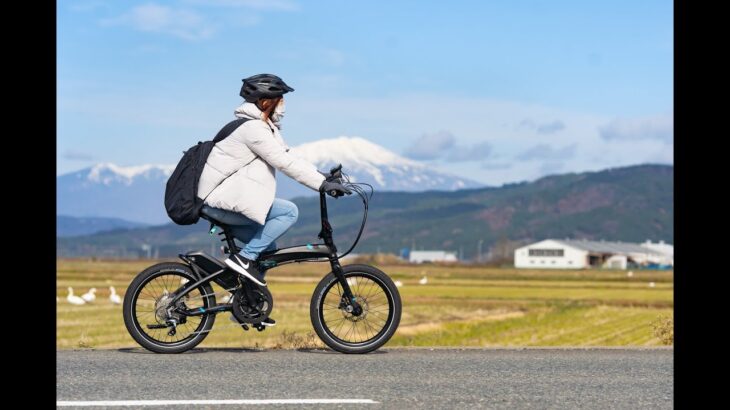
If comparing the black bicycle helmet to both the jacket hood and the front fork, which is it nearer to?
the jacket hood

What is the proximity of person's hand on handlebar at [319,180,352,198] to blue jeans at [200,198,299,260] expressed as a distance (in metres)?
0.43

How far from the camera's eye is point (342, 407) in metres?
6.59

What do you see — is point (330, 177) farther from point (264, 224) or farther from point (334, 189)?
point (264, 224)

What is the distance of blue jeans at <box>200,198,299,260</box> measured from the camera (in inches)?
355

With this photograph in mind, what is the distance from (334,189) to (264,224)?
790 mm

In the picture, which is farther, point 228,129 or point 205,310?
point 205,310

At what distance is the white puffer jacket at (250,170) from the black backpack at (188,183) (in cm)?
6

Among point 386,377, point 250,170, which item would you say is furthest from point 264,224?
point 386,377

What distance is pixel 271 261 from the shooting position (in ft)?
30.2

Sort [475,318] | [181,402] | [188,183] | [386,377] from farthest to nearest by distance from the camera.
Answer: [475,318]
[188,183]
[386,377]
[181,402]

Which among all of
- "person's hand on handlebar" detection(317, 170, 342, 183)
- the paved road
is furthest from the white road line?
"person's hand on handlebar" detection(317, 170, 342, 183)
